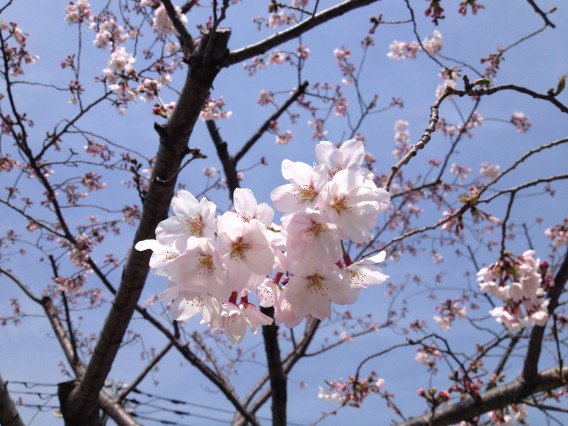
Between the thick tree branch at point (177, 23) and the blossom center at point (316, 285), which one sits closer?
the blossom center at point (316, 285)

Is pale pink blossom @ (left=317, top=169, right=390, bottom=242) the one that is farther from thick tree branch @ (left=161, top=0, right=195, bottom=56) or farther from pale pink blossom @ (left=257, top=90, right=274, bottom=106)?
pale pink blossom @ (left=257, top=90, right=274, bottom=106)

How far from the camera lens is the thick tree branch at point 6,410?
293cm

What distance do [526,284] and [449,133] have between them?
15.2ft

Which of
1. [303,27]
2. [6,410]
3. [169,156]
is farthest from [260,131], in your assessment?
[6,410]

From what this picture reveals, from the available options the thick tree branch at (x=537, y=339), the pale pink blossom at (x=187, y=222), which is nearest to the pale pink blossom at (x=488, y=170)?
the thick tree branch at (x=537, y=339)

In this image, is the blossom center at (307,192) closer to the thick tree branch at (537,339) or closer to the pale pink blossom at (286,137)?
the thick tree branch at (537,339)

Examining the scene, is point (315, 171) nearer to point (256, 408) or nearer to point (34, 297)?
point (34, 297)

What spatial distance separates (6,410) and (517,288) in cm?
341

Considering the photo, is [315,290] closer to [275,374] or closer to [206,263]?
[206,263]

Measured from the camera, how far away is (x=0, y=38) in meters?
3.62

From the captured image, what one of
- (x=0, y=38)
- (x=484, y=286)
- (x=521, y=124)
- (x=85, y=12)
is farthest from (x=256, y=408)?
(x=521, y=124)

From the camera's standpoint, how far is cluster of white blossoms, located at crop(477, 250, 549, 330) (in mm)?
2594

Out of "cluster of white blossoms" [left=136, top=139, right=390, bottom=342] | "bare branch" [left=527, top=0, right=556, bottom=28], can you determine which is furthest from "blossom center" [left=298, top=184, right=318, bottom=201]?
"bare branch" [left=527, top=0, right=556, bottom=28]

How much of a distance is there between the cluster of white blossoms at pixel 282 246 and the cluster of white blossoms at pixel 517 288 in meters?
1.81
